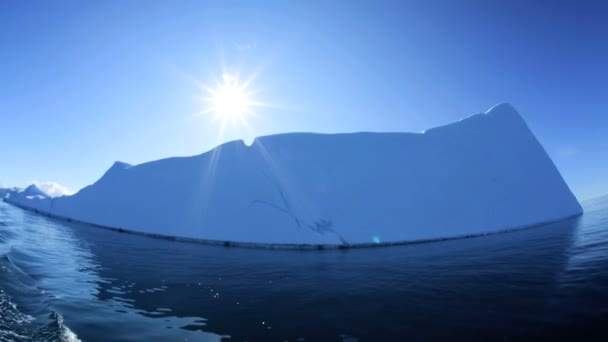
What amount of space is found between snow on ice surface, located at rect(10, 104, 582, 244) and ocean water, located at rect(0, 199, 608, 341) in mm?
12225

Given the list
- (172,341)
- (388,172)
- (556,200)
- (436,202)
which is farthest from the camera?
(556,200)

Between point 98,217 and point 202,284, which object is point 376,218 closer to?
point 202,284

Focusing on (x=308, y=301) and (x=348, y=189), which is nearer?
(x=308, y=301)

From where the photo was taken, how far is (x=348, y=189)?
88.1 feet

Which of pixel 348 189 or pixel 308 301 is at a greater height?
pixel 348 189

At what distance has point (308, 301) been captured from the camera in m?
7.18

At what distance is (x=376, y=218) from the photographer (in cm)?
2452

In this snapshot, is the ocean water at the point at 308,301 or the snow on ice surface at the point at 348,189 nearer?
the ocean water at the point at 308,301

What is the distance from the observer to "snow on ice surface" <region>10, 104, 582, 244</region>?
2397 centimetres

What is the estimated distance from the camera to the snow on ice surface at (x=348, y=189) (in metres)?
24.0

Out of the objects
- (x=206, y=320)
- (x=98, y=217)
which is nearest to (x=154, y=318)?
(x=206, y=320)

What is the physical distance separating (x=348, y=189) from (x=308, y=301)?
2010cm

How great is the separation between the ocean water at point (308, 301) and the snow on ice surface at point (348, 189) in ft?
40.1

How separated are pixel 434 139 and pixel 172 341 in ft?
104
